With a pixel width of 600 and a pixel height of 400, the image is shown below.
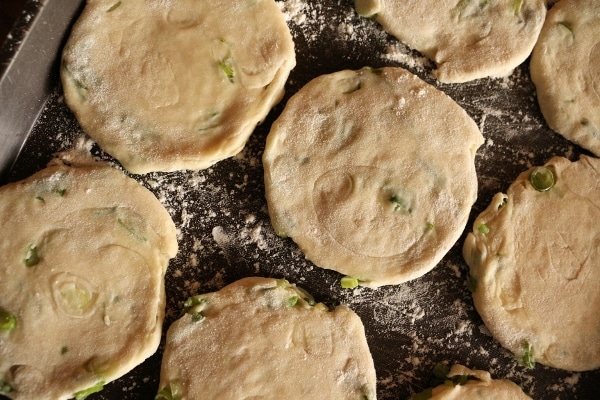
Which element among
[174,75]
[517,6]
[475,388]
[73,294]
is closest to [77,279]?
[73,294]

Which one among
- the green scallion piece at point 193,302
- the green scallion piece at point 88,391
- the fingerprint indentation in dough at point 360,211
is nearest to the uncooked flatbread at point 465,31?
the fingerprint indentation in dough at point 360,211

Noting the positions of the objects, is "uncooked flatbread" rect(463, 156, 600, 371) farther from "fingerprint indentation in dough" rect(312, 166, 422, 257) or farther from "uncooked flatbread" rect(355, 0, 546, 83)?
"uncooked flatbread" rect(355, 0, 546, 83)

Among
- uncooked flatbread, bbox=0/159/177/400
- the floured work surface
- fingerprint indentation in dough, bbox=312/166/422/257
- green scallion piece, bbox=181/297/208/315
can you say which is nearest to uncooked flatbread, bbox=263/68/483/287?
fingerprint indentation in dough, bbox=312/166/422/257

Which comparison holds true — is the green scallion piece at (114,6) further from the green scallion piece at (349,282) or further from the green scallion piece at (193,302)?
the green scallion piece at (349,282)

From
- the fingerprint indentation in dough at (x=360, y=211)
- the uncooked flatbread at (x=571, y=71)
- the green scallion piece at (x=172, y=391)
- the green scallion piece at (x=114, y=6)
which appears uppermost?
the green scallion piece at (x=114, y=6)

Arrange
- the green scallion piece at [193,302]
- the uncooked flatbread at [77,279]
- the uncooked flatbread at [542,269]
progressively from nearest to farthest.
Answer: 1. the uncooked flatbread at [77,279]
2. the green scallion piece at [193,302]
3. the uncooked flatbread at [542,269]

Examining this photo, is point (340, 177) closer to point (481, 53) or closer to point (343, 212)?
point (343, 212)

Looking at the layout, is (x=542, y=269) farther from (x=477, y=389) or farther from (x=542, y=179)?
(x=477, y=389)
